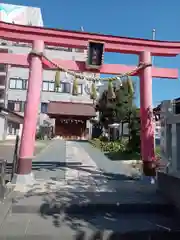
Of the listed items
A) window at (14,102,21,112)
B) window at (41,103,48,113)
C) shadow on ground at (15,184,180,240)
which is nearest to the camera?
shadow on ground at (15,184,180,240)

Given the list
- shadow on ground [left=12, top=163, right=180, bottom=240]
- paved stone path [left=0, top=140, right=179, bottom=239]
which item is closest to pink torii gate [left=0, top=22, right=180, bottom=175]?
paved stone path [left=0, top=140, right=179, bottom=239]

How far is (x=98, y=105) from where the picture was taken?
31.3 meters

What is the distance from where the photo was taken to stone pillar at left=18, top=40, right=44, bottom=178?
794cm

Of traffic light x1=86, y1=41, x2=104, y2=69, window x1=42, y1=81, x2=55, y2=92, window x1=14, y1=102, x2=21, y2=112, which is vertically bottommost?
traffic light x1=86, y1=41, x2=104, y2=69

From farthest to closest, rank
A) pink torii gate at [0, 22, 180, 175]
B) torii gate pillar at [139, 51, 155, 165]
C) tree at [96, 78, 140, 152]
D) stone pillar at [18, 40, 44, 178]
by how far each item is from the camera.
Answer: tree at [96, 78, 140, 152], torii gate pillar at [139, 51, 155, 165], pink torii gate at [0, 22, 180, 175], stone pillar at [18, 40, 44, 178]

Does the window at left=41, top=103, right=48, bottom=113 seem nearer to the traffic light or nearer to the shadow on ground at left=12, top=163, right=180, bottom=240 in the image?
the traffic light

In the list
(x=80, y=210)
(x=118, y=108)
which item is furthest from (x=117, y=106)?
(x=80, y=210)

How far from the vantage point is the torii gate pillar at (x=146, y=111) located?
8586mm

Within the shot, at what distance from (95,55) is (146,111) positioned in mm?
2584

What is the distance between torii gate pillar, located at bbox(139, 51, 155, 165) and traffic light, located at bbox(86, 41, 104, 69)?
1.49 m

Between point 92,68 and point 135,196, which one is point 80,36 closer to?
point 92,68

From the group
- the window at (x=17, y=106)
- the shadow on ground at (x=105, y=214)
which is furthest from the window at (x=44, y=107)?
the shadow on ground at (x=105, y=214)

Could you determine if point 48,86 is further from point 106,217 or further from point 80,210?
point 106,217

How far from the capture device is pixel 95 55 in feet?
28.3
